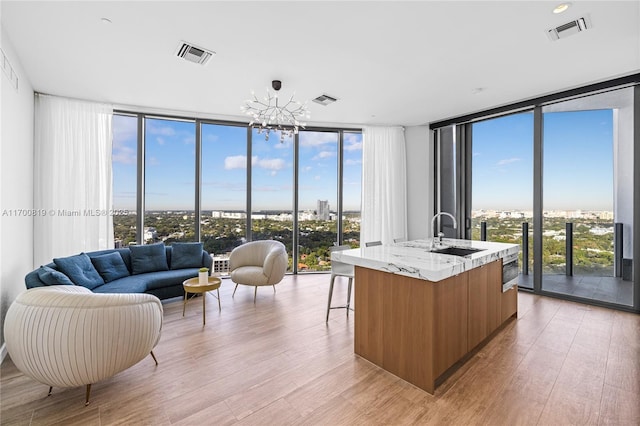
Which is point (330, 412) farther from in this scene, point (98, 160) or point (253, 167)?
point (98, 160)

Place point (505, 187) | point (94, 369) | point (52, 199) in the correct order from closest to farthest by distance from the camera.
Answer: point (94, 369), point (52, 199), point (505, 187)

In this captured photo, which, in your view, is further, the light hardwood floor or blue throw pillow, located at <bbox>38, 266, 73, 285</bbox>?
blue throw pillow, located at <bbox>38, 266, 73, 285</bbox>

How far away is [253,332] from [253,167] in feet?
10.7

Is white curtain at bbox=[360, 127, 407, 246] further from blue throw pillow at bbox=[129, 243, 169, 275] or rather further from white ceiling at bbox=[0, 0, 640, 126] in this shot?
blue throw pillow at bbox=[129, 243, 169, 275]

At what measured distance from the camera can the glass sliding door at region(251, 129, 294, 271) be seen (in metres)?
5.40

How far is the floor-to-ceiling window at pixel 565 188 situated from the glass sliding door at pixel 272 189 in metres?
3.41

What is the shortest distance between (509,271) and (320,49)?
3.11m

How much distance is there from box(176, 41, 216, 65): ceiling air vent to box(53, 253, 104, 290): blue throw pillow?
8.65 feet

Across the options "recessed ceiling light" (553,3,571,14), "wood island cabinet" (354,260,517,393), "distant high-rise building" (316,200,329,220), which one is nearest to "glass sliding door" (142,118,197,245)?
"distant high-rise building" (316,200,329,220)

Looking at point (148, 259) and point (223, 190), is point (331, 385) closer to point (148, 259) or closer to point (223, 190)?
point (148, 259)

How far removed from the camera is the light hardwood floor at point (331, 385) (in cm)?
179

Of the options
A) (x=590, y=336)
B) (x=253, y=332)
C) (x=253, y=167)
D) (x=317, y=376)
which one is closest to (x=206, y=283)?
(x=253, y=332)

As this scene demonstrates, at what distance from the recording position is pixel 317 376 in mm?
2215

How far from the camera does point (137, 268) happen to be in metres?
4.01
